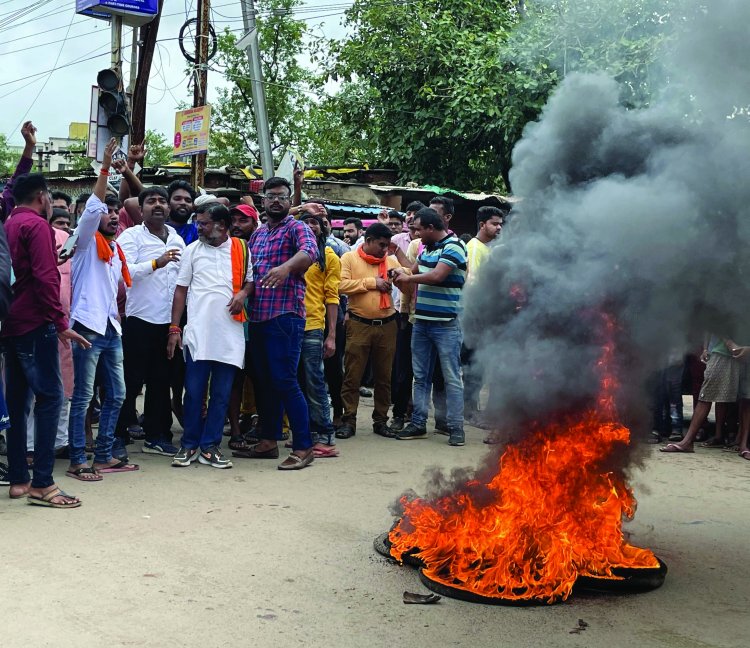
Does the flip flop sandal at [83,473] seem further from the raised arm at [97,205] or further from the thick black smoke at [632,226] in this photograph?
the thick black smoke at [632,226]

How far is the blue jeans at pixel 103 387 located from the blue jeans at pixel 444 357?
10.2 ft

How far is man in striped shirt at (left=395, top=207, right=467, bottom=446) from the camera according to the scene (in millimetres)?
8438

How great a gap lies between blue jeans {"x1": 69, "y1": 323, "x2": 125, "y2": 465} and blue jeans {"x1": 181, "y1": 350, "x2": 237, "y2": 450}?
1.95 feet

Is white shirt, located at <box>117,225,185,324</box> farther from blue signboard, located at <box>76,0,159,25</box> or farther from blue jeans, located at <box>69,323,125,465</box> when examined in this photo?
blue signboard, located at <box>76,0,159,25</box>

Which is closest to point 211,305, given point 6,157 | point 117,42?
point 117,42

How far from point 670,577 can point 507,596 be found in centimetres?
110

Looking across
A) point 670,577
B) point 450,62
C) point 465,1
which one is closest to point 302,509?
point 670,577

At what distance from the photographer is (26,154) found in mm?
6719

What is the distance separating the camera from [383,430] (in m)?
9.02

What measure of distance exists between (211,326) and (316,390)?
50.1 inches

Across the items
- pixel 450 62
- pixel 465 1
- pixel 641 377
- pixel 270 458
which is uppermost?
pixel 465 1

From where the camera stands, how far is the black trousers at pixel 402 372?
9570 mm

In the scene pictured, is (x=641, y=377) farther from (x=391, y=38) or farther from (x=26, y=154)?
(x=391, y=38)

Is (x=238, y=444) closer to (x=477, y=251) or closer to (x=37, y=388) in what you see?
(x=37, y=388)
